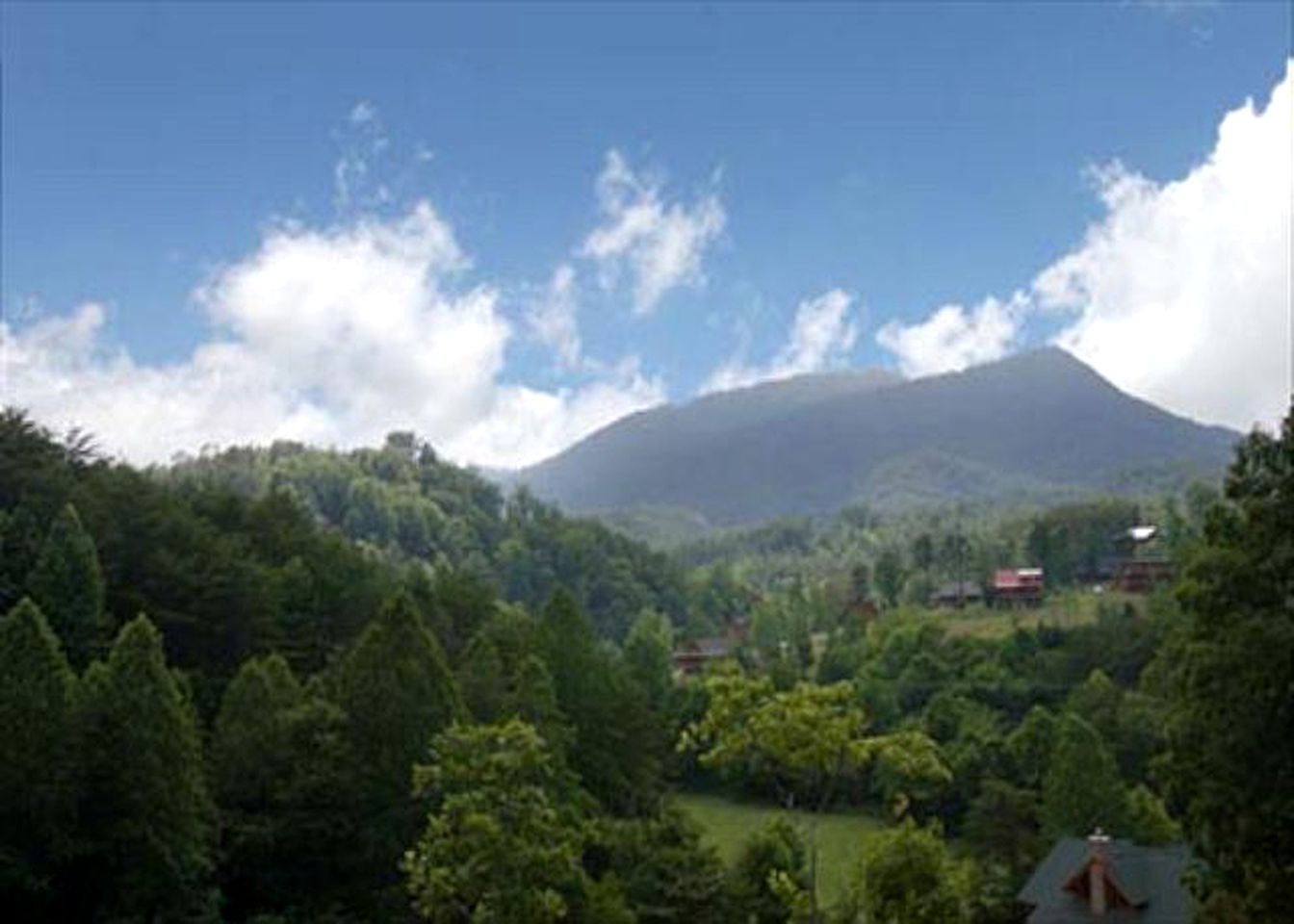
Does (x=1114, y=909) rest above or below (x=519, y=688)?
below

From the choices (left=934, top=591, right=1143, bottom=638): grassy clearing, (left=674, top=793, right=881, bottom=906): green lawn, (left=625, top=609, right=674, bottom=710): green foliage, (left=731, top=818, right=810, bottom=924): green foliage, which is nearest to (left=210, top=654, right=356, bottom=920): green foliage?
(left=731, top=818, right=810, bottom=924): green foliage

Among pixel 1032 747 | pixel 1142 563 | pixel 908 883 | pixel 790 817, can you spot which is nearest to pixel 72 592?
pixel 908 883

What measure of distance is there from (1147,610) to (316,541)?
55807 mm

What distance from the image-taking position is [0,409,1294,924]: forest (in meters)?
19.0

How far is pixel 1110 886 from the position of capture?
38.4 metres

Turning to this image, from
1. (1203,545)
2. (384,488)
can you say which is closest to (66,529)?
(1203,545)

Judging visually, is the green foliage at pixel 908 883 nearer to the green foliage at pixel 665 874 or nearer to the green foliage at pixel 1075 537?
the green foliage at pixel 665 874

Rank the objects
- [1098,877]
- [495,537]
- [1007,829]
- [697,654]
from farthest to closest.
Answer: [495,537]
[697,654]
[1007,829]
[1098,877]

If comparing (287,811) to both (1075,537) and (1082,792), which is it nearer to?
(1082,792)

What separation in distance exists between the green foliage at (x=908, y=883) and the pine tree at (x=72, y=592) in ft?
75.9

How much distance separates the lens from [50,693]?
30.5 metres

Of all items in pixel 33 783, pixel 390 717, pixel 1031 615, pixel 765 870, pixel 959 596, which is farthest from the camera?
pixel 959 596

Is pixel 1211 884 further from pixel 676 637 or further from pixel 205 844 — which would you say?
pixel 676 637

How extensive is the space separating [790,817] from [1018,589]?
70.7 metres
